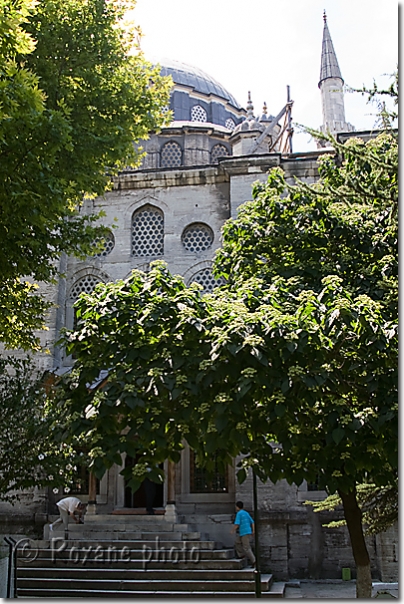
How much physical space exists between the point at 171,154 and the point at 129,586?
15316 mm

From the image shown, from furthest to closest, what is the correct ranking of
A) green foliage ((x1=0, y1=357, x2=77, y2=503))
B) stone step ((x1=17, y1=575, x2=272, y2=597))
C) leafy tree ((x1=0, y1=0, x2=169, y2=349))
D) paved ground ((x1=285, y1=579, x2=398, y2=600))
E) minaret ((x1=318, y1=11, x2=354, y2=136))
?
minaret ((x1=318, y1=11, x2=354, y2=136)) → stone step ((x1=17, y1=575, x2=272, y2=597)) → paved ground ((x1=285, y1=579, x2=398, y2=600)) → green foliage ((x1=0, y1=357, x2=77, y2=503)) → leafy tree ((x1=0, y1=0, x2=169, y2=349))

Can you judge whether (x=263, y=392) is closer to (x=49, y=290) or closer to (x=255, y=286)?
(x=255, y=286)

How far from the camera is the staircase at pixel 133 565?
36.8 feet

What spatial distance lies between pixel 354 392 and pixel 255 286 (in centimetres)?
163

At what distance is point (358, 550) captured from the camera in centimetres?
695

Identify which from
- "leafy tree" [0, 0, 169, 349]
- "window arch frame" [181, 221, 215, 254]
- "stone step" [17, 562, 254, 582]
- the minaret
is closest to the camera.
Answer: "leafy tree" [0, 0, 169, 349]

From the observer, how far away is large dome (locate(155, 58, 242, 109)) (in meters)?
27.4

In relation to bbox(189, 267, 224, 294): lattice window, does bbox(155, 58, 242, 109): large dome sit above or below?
above

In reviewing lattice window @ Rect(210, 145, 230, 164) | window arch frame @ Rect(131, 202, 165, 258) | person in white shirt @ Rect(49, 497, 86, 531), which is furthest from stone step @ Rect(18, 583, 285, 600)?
lattice window @ Rect(210, 145, 230, 164)

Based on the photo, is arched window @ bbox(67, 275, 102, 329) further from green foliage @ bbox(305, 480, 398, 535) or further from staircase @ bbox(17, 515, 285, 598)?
green foliage @ bbox(305, 480, 398, 535)

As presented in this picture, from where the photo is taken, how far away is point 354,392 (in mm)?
6641

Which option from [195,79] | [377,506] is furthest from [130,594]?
[195,79]

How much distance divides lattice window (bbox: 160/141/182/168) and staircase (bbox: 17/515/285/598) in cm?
1272

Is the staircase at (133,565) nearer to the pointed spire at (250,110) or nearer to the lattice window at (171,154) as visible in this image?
the lattice window at (171,154)
